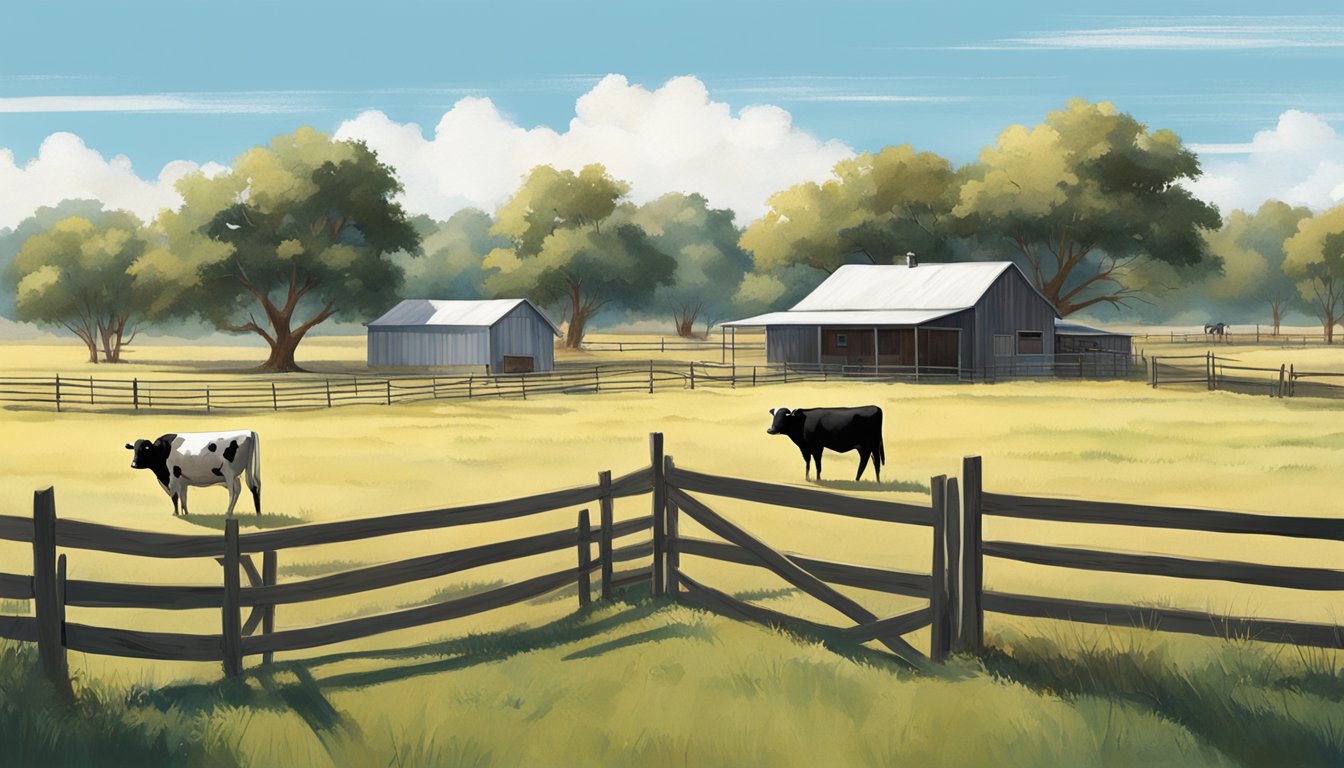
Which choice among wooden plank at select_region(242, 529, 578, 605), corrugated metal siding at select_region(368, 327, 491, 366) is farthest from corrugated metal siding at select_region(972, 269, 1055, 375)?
wooden plank at select_region(242, 529, 578, 605)

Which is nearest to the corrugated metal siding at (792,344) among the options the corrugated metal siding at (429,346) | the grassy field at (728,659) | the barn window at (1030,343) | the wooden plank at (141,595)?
the barn window at (1030,343)

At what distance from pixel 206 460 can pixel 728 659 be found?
1055 centimetres

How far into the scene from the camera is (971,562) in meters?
8.81

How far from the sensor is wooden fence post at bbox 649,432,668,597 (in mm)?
10453

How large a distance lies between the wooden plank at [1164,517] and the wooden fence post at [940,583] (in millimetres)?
289

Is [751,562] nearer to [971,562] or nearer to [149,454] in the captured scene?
[971,562]

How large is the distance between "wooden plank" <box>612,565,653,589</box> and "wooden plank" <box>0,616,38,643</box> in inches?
173

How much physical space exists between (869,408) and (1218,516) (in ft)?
42.1

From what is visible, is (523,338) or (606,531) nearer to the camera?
(606,531)

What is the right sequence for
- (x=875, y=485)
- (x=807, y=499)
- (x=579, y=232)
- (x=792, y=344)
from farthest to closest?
(x=579, y=232)
(x=792, y=344)
(x=875, y=485)
(x=807, y=499)

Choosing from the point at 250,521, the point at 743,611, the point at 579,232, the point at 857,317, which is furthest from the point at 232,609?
the point at 579,232

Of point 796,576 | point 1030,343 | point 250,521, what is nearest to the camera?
point 796,576

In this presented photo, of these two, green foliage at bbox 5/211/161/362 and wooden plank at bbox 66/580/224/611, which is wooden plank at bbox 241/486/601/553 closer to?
wooden plank at bbox 66/580/224/611

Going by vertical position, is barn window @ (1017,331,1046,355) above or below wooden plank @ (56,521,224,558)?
above
